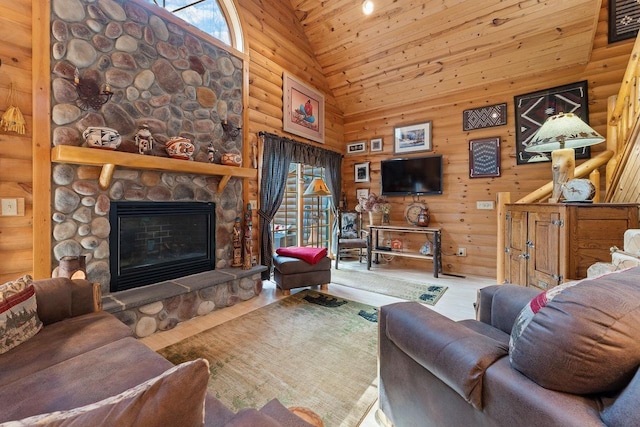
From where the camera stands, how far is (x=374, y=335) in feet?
7.55

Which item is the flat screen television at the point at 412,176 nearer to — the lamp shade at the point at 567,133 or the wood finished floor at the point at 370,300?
the wood finished floor at the point at 370,300

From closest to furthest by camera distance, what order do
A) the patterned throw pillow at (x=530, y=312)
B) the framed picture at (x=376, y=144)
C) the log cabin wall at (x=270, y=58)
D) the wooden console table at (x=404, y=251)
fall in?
the patterned throw pillow at (x=530, y=312)
the log cabin wall at (x=270, y=58)
the wooden console table at (x=404, y=251)
the framed picture at (x=376, y=144)

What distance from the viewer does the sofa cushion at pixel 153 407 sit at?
449 mm

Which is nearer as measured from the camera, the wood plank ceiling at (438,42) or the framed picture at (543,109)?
the wood plank ceiling at (438,42)

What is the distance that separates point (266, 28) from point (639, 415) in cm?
471

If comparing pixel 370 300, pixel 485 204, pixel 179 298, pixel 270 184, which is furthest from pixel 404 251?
pixel 179 298

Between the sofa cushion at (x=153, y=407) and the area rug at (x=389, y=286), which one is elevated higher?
the sofa cushion at (x=153, y=407)

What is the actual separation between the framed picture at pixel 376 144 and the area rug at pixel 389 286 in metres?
2.35

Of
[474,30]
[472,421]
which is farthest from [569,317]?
[474,30]

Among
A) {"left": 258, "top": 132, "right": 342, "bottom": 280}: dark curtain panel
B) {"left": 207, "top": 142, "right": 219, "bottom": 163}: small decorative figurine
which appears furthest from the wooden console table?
{"left": 207, "top": 142, "right": 219, "bottom": 163}: small decorative figurine

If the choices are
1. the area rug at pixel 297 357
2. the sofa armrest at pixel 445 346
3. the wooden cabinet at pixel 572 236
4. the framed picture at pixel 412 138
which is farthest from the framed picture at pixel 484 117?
the sofa armrest at pixel 445 346

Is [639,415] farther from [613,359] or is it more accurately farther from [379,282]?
[379,282]

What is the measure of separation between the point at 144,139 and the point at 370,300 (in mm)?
2883

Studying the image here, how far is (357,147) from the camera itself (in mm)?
5305
